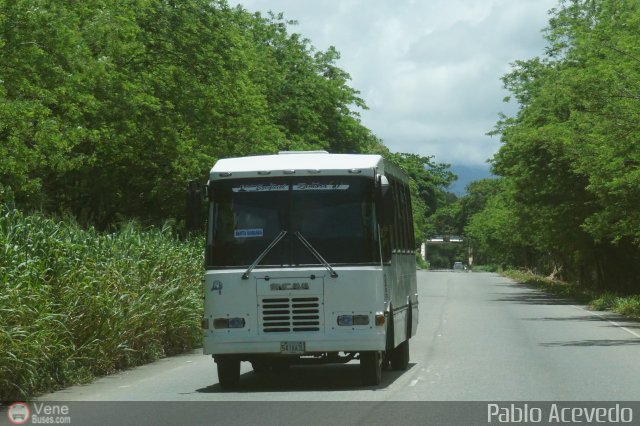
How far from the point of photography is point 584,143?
33.1 metres

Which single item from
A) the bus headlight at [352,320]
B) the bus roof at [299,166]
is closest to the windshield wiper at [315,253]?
the bus headlight at [352,320]

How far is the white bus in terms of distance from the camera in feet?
47.9

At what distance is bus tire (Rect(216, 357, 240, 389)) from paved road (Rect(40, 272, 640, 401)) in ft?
0.56

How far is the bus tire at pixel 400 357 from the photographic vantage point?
17422mm

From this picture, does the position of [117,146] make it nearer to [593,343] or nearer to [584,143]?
[584,143]

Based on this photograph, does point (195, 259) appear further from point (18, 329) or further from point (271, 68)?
point (271, 68)

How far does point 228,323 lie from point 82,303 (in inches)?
106

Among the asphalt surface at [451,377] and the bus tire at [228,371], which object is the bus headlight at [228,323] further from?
the asphalt surface at [451,377]

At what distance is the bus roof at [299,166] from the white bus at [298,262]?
1 cm
